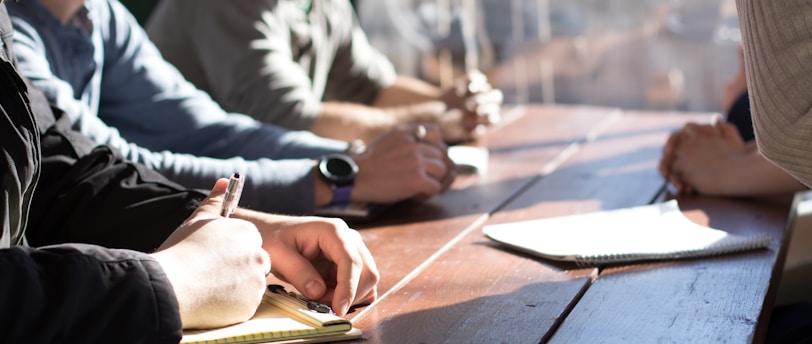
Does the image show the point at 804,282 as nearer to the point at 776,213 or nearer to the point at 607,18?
the point at 776,213

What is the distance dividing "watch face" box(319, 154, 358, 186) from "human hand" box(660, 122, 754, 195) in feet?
1.82

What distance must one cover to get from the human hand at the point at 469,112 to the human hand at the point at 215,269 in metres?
1.32

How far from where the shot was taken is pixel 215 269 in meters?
0.90

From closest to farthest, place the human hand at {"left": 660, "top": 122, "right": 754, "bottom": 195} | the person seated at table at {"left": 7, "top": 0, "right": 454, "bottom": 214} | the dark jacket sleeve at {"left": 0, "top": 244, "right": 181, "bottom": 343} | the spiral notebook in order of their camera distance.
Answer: the dark jacket sleeve at {"left": 0, "top": 244, "right": 181, "bottom": 343}, the spiral notebook, the person seated at table at {"left": 7, "top": 0, "right": 454, "bottom": 214}, the human hand at {"left": 660, "top": 122, "right": 754, "bottom": 195}

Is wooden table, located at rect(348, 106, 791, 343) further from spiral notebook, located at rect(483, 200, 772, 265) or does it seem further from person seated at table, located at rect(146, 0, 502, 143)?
person seated at table, located at rect(146, 0, 502, 143)

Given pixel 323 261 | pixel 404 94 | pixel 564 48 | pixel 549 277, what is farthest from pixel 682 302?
pixel 564 48

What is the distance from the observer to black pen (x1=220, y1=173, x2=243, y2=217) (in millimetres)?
980

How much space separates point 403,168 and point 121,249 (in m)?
0.67

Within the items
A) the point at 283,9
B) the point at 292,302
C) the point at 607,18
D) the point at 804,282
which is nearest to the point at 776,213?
the point at 804,282

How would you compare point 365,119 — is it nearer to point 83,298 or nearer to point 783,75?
point 783,75

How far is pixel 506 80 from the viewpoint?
611 cm

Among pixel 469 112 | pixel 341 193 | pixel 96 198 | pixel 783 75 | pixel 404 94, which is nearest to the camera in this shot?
pixel 783 75

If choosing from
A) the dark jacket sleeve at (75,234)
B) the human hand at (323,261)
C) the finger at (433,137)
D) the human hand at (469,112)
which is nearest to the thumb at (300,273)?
the human hand at (323,261)

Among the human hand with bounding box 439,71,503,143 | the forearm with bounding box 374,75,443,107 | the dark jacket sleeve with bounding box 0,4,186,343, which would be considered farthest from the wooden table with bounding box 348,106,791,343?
the forearm with bounding box 374,75,443,107
